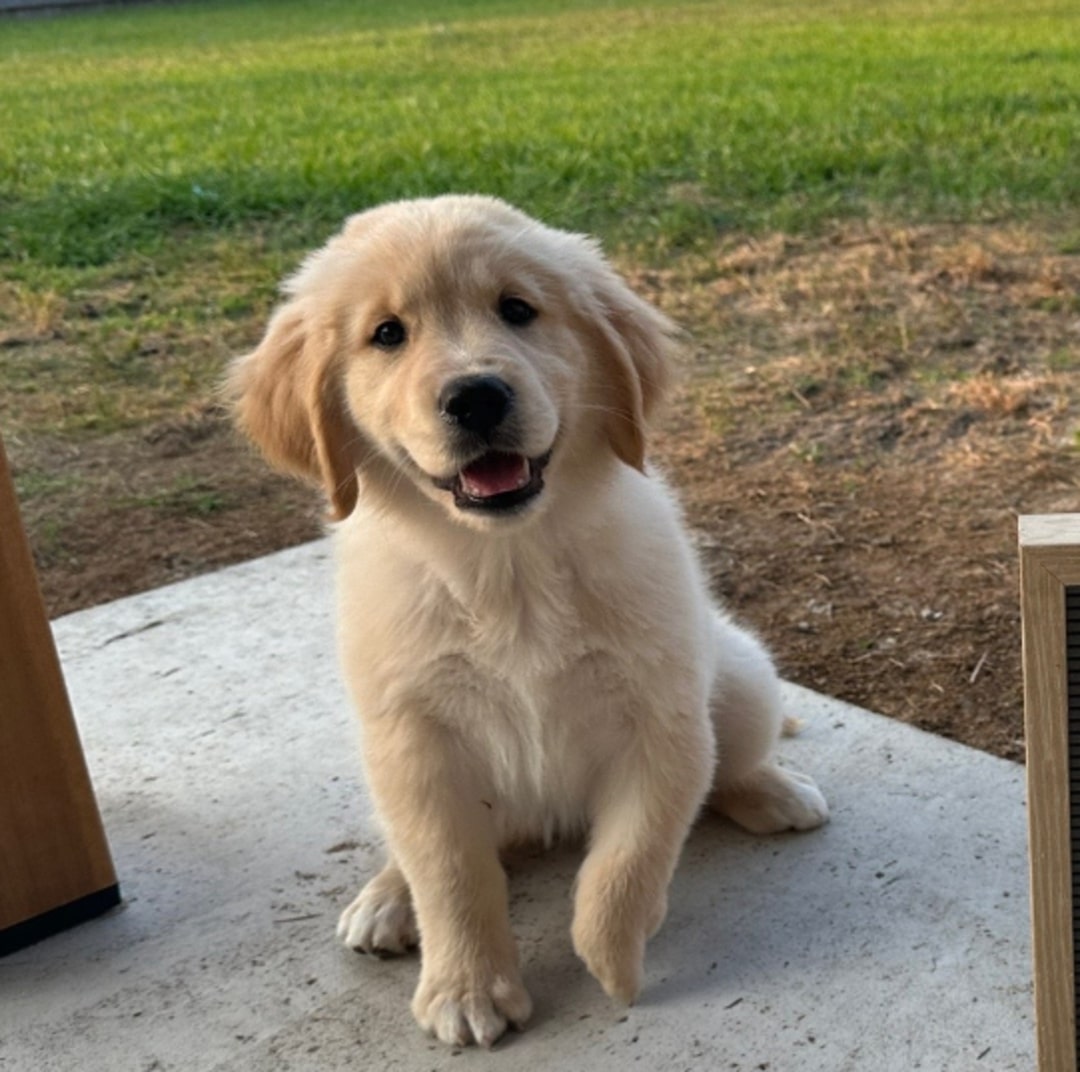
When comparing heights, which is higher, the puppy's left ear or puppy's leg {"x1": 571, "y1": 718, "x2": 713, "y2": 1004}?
the puppy's left ear

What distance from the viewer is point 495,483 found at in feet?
7.00

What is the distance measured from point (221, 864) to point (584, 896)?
77 centimetres

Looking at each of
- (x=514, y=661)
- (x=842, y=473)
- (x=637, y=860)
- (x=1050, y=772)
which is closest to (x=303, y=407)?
(x=514, y=661)

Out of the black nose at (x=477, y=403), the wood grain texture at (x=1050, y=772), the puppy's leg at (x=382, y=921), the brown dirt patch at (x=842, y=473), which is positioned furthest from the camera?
the brown dirt patch at (x=842, y=473)

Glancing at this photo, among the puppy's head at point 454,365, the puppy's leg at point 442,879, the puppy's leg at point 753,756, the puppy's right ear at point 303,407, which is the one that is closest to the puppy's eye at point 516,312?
the puppy's head at point 454,365

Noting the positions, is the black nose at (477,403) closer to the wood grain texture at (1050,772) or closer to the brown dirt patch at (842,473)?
the wood grain texture at (1050,772)

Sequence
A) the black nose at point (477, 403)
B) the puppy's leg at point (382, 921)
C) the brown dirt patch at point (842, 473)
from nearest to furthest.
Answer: the black nose at point (477, 403)
the puppy's leg at point (382, 921)
the brown dirt patch at point (842, 473)

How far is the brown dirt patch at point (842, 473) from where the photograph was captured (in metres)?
3.47

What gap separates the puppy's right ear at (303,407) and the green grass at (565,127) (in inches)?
178

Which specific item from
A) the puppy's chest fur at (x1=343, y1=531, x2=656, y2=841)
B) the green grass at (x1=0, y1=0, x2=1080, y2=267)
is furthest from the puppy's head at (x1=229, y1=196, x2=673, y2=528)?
the green grass at (x1=0, y1=0, x2=1080, y2=267)

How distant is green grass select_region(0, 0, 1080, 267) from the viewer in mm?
7242

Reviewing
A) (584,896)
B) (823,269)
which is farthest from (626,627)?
(823,269)

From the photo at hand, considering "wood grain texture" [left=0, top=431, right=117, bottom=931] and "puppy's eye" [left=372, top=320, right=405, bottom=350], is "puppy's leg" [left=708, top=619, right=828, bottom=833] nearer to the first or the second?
"puppy's eye" [left=372, top=320, right=405, bottom=350]

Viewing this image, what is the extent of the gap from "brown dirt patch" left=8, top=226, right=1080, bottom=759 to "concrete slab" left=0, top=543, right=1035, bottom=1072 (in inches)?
15.6
